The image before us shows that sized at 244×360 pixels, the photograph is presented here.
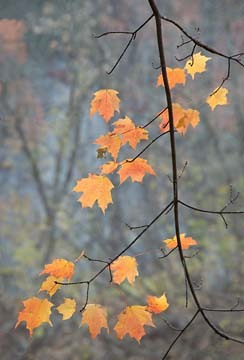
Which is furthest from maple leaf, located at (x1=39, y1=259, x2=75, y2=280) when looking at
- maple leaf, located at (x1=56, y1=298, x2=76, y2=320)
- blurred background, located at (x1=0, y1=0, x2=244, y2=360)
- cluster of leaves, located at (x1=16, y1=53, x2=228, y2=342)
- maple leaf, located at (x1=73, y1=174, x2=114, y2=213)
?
blurred background, located at (x1=0, y1=0, x2=244, y2=360)

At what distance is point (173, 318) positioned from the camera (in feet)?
14.3

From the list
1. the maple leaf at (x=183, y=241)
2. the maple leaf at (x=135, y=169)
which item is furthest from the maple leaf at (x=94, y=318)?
the maple leaf at (x=135, y=169)

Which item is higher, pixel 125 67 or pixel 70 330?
pixel 125 67

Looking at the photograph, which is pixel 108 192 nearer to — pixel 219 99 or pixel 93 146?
pixel 219 99

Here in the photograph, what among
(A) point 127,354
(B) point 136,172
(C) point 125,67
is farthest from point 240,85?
(B) point 136,172

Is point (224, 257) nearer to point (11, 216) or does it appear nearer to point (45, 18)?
point (11, 216)

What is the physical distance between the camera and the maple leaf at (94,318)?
5.04 feet

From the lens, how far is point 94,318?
5.15ft

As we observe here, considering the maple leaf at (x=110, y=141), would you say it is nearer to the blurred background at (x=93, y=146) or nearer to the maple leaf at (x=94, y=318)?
the maple leaf at (x=94, y=318)

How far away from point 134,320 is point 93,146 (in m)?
3.91

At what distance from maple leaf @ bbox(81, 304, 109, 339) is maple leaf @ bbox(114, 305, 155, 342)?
0.08 meters

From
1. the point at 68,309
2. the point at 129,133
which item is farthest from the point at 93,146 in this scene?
the point at 68,309

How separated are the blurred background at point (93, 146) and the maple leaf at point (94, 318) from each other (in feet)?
10.3

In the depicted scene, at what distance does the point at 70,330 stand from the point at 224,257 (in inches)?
73.8
